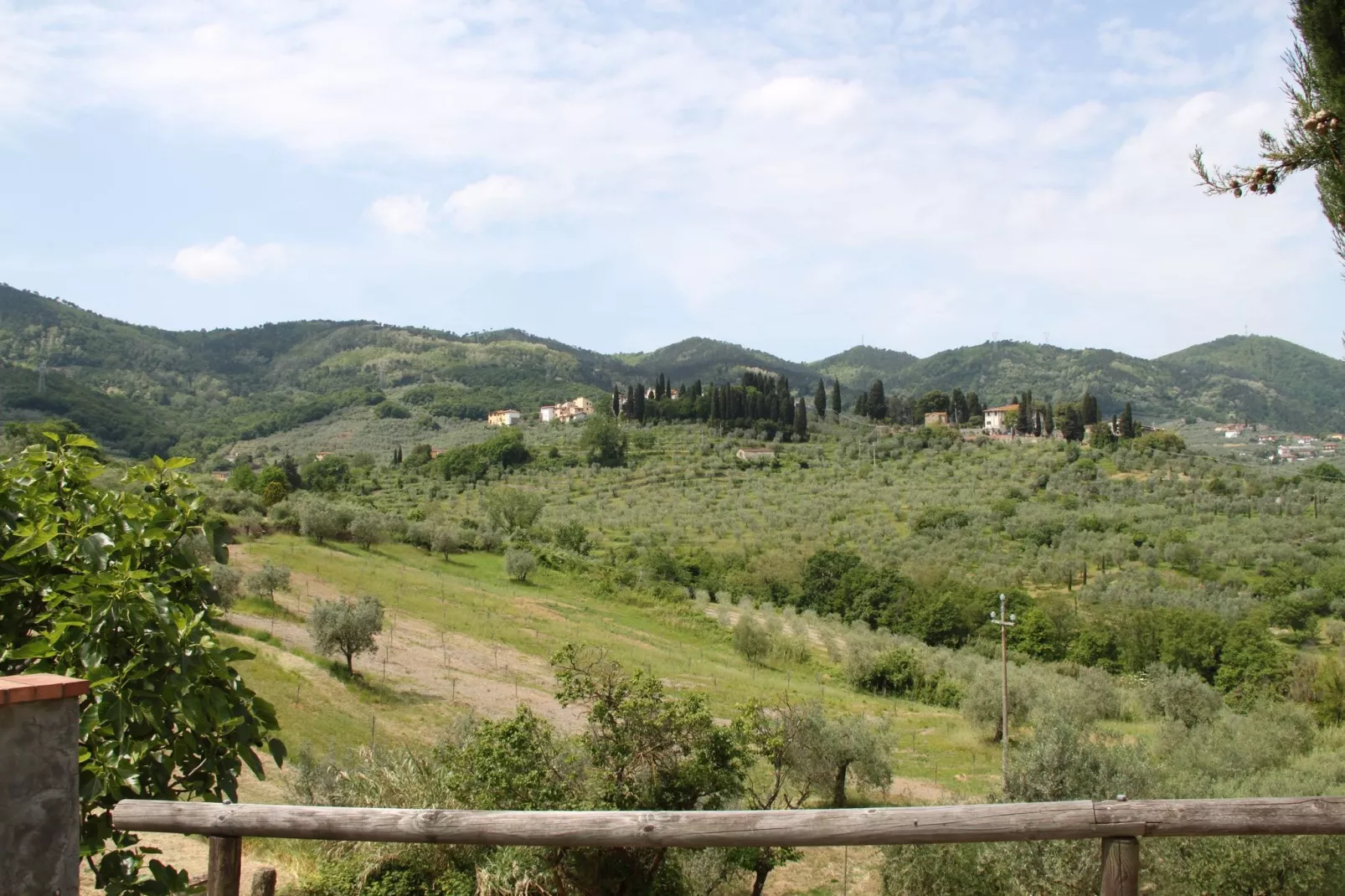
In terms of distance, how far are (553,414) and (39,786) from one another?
5840 inches

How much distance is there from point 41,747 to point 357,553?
51.2 meters

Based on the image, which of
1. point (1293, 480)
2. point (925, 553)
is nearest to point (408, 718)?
point (925, 553)

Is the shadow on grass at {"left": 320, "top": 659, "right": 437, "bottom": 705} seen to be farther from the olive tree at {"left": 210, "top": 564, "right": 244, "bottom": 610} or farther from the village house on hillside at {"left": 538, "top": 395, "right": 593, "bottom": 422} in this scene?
the village house on hillside at {"left": 538, "top": 395, "right": 593, "bottom": 422}

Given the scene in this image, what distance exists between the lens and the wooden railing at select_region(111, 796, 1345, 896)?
2.66m

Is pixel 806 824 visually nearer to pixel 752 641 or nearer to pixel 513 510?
pixel 752 641

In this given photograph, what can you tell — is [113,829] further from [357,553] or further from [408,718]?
[357,553]

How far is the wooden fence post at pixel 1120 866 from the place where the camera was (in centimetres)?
274

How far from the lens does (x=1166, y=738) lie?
26.1 metres

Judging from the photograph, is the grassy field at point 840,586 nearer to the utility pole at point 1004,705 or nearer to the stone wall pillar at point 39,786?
the utility pole at point 1004,705

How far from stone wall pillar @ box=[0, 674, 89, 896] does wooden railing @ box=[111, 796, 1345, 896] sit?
85cm

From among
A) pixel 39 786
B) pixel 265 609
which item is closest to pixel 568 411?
pixel 265 609

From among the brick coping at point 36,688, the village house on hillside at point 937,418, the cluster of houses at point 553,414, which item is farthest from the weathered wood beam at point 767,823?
the cluster of houses at point 553,414

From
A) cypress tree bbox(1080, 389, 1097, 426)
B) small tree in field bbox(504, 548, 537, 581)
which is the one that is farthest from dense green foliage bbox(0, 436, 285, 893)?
cypress tree bbox(1080, 389, 1097, 426)

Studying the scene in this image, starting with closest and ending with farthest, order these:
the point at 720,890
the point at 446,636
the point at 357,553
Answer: the point at 720,890 < the point at 446,636 < the point at 357,553
